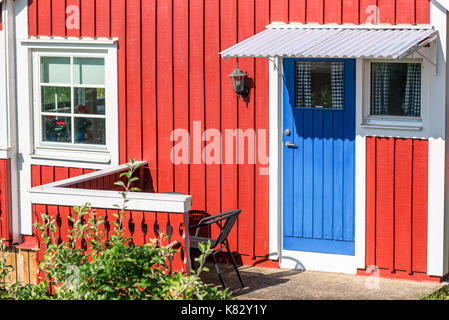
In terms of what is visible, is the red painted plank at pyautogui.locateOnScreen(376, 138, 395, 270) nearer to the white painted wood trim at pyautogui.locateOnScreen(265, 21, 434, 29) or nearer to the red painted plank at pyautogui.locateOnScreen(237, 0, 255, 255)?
the white painted wood trim at pyautogui.locateOnScreen(265, 21, 434, 29)

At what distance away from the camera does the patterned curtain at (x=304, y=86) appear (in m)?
8.97

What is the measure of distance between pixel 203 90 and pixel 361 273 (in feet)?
8.89

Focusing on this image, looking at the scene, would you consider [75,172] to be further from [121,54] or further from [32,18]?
[32,18]

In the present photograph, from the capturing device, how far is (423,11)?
27.1ft

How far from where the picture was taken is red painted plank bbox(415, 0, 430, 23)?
8.23 metres

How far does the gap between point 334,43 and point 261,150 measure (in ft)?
5.24

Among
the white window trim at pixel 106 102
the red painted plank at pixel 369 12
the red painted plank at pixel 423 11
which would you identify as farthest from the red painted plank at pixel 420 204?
the white window trim at pixel 106 102

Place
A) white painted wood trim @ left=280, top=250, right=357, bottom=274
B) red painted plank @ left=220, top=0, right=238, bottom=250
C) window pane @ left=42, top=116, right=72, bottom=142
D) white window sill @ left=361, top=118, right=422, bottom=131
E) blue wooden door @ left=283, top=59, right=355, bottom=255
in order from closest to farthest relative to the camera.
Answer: white window sill @ left=361, top=118, right=422, bottom=131 → blue wooden door @ left=283, top=59, right=355, bottom=255 → white painted wood trim @ left=280, top=250, right=357, bottom=274 → red painted plank @ left=220, top=0, right=238, bottom=250 → window pane @ left=42, top=116, right=72, bottom=142

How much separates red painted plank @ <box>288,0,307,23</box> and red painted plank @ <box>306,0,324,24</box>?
5 centimetres

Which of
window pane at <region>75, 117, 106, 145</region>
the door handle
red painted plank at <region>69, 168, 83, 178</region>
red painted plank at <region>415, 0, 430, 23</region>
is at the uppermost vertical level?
red painted plank at <region>415, 0, 430, 23</region>

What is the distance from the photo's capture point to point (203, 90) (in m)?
9.55

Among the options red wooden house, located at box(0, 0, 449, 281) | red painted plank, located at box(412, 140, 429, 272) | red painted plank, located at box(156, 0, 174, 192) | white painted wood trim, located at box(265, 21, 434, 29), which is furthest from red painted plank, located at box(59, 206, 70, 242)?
red painted plank, located at box(412, 140, 429, 272)

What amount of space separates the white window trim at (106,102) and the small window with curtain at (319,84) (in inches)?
92.9
